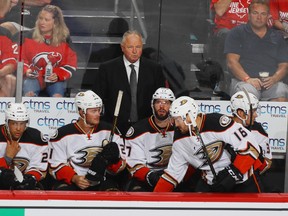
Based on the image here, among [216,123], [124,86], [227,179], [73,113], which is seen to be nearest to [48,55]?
[73,113]

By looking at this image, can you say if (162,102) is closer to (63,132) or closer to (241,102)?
(241,102)

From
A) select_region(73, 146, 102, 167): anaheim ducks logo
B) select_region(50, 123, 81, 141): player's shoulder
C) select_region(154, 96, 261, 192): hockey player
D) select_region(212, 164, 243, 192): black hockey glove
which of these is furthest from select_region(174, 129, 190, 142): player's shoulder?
select_region(50, 123, 81, 141): player's shoulder

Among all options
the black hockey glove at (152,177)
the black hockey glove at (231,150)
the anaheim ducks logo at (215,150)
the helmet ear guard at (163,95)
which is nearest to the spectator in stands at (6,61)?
the helmet ear guard at (163,95)

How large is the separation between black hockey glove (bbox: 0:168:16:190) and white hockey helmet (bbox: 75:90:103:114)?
78cm

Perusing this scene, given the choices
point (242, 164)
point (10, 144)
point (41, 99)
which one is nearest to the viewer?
point (242, 164)

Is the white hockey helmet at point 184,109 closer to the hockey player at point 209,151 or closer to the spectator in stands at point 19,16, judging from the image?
the hockey player at point 209,151

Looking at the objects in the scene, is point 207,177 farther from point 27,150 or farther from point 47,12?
point 47,12

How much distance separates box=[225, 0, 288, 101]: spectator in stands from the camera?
28.1 ft

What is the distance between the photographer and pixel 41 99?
335 inches

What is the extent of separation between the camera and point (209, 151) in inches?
293

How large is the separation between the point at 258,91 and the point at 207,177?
1326 millimetres

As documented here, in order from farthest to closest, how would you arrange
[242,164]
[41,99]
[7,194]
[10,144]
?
[41,99], [10,144], [242,164], [7,194]

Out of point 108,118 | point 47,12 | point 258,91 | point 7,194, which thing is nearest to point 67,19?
point 47,12

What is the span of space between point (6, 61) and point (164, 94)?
1.24 metres
